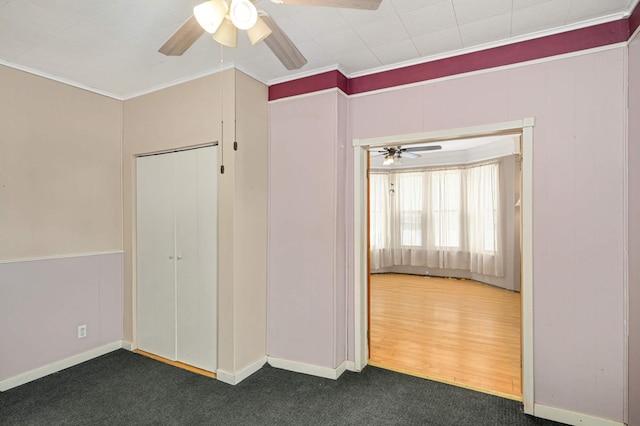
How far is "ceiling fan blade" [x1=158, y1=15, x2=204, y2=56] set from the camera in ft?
5.29

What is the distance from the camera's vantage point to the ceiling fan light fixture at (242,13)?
1.37 m

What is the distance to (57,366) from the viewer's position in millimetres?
3029

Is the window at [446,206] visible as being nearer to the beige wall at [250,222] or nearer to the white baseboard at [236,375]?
the beige wall at [250,222]

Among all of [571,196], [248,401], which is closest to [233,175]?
[248,401]

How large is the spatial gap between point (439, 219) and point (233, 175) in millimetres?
5435

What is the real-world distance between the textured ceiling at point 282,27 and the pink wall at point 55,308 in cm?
170

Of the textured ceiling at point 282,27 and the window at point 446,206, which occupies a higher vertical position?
the textured ceiling at point 282,27

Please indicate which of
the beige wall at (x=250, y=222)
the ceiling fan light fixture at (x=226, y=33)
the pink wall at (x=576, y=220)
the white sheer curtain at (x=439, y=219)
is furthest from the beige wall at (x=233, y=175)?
the white sheer curtain at (x=439, y=219)

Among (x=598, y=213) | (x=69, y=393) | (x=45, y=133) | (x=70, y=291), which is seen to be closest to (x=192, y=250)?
(x=70, y=291)

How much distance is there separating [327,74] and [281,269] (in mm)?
1750

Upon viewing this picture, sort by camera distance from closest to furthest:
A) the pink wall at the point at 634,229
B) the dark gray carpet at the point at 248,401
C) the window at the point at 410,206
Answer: the pink wall at the point at 634,229, the dark gray carpet at the point at 248,401, the window at the point at 410,206

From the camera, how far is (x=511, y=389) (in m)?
2.76

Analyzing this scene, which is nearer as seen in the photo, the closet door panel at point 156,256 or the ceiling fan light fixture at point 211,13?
the ceiling fan light fixture at point 211,13

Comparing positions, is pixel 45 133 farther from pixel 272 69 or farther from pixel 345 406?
pixel 345 406
